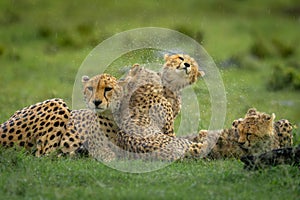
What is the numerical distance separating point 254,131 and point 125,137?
137cm

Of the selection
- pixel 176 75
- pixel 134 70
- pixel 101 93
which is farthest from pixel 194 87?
pixel 101 93

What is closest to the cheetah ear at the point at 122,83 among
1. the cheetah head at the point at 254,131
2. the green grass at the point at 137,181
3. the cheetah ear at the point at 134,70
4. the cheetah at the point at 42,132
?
the cheetah ear at the point at 134,70

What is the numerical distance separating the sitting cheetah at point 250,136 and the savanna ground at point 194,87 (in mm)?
404

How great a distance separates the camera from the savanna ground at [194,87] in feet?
19.9

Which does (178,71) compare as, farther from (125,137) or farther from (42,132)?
(42,132)

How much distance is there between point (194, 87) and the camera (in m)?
10.0

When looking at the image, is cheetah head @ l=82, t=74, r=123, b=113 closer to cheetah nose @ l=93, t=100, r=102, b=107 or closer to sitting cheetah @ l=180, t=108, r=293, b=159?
cheetah nose @ l=93, t=100, r=102, b=107

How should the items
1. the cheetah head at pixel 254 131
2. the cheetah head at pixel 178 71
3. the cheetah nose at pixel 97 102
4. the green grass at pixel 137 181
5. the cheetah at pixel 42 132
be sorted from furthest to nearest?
the cheetah head at pixel 178 71 → the cheetah at pixel 42 132 → the cheetah head at pixel 254 131 → the cheetah nose at pixel 97 102 → the green grass at pixel 137 181

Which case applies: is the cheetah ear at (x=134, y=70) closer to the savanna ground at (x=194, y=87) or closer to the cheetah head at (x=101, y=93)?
the cheetah head at (x=101, y=93)

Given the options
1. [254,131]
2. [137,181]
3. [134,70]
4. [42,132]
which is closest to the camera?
[137,181]

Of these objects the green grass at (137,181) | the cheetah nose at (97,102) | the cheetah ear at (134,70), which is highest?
the cheetah ear at (134,70)

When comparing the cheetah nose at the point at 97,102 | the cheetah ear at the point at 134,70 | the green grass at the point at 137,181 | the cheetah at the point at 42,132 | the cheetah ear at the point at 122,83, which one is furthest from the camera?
the cheetah ear at the point at 134,70

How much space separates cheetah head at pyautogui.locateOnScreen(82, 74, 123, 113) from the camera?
24.1 feet

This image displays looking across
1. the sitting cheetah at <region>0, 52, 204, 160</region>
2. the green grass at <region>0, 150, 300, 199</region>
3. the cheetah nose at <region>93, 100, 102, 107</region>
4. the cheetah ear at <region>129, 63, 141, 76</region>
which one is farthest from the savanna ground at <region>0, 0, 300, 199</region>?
the cheetah ear at <region>129, 63, 141, 76</region>
